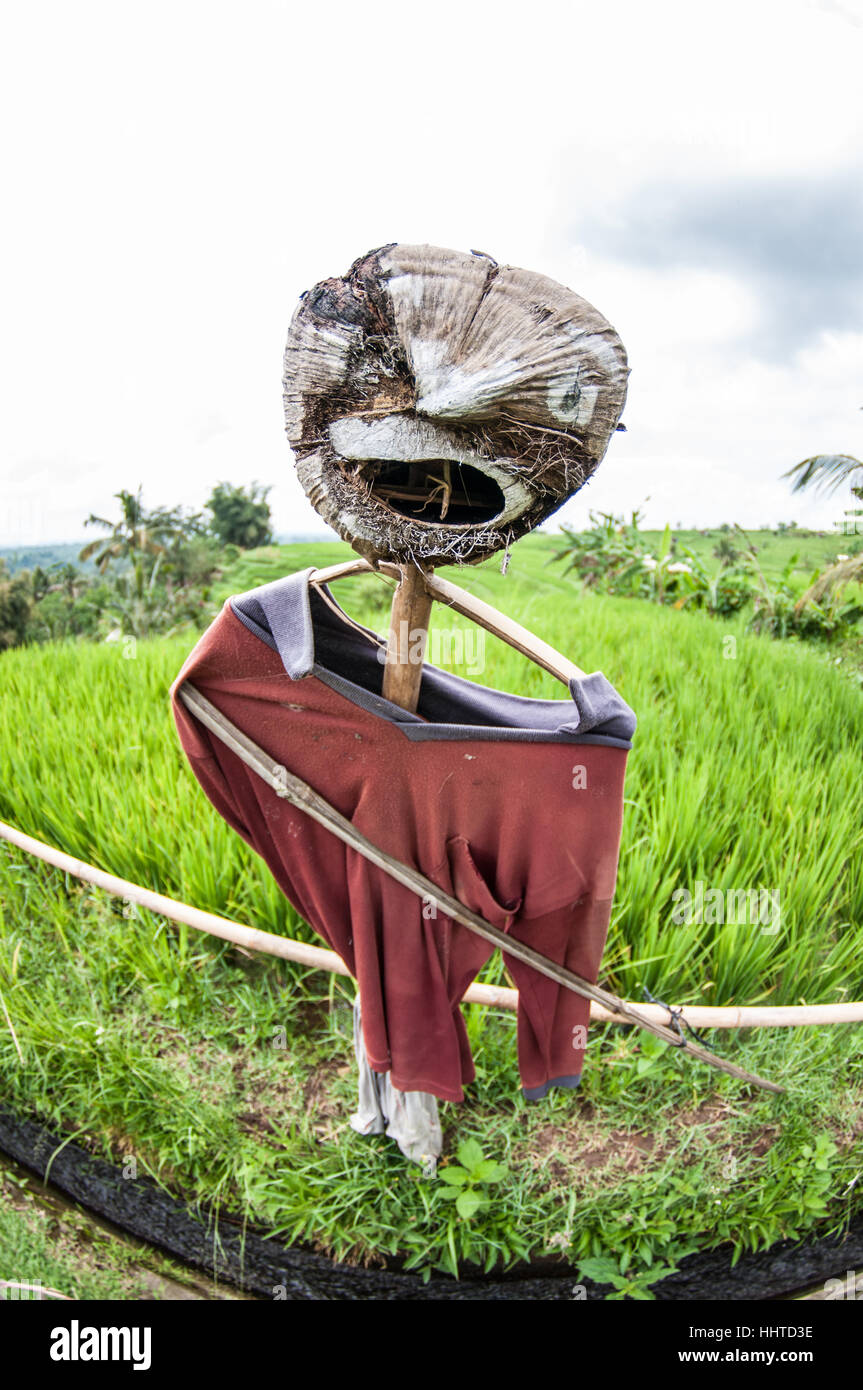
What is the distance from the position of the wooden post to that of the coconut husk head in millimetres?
104

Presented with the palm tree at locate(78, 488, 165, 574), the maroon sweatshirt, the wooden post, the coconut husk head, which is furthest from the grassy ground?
the palm tree at locate(78, 488, 165, 574)

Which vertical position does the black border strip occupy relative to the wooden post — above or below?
below

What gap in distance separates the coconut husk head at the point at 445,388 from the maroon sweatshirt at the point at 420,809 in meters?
0.22

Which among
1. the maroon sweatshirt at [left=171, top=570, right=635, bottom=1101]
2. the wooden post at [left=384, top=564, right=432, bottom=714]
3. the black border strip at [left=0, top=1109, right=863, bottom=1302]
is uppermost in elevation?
the wooden post at [left=384, top=564, right=432, bottom=714]

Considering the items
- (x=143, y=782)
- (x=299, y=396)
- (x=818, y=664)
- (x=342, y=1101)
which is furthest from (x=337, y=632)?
(x=818, y=664)

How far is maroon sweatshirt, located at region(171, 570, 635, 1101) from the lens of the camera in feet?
3.06

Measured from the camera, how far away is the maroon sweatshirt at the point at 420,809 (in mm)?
933

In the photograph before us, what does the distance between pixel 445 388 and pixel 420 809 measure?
523mm

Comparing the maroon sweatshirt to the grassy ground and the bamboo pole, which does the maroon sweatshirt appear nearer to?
the bamboo pole

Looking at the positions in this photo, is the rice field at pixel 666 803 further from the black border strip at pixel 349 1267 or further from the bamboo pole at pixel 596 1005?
the black border strip at pixel 349 1267

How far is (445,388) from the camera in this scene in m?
0.65

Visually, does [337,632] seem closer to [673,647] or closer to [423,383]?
[423,383]

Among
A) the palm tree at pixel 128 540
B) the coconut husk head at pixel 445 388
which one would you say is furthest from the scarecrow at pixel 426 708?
the palm tree at pixel 128 540

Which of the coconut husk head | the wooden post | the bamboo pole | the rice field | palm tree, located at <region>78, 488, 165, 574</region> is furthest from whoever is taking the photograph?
palm tree, located at <region>78, 488, 165, 574</region>
